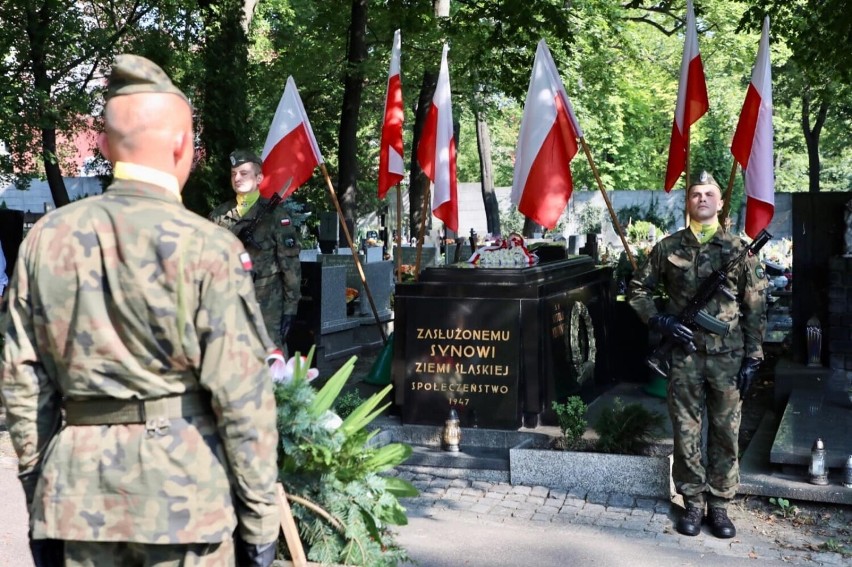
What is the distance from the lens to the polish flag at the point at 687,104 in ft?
27.1

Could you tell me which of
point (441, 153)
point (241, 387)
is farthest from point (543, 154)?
point (241, 387)

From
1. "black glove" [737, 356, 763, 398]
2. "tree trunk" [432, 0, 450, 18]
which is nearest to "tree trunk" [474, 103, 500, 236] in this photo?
"tree trunk" [432, 0, 450, 18]

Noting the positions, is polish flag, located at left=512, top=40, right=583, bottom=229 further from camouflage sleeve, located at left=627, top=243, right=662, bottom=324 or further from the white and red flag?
camouflage sleeve, located at left=627, top=243, right=662, bottom=324

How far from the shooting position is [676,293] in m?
6.46

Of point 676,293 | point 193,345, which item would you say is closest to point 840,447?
point 676,293

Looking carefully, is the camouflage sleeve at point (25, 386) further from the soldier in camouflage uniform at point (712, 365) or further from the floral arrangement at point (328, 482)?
the soldier in camouflage uniform at point (712, 365)

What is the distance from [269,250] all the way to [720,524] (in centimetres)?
393

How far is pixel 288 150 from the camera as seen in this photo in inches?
379

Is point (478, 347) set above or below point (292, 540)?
above

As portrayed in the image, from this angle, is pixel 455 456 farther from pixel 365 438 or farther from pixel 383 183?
pixel 365 438

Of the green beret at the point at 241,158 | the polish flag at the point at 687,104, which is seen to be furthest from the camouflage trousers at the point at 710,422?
the green beret at the point at 241,158

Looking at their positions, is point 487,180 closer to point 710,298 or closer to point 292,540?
point 710,298

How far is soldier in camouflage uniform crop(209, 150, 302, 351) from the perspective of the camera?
8.06m

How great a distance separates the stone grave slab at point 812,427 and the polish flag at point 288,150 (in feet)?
15.4
